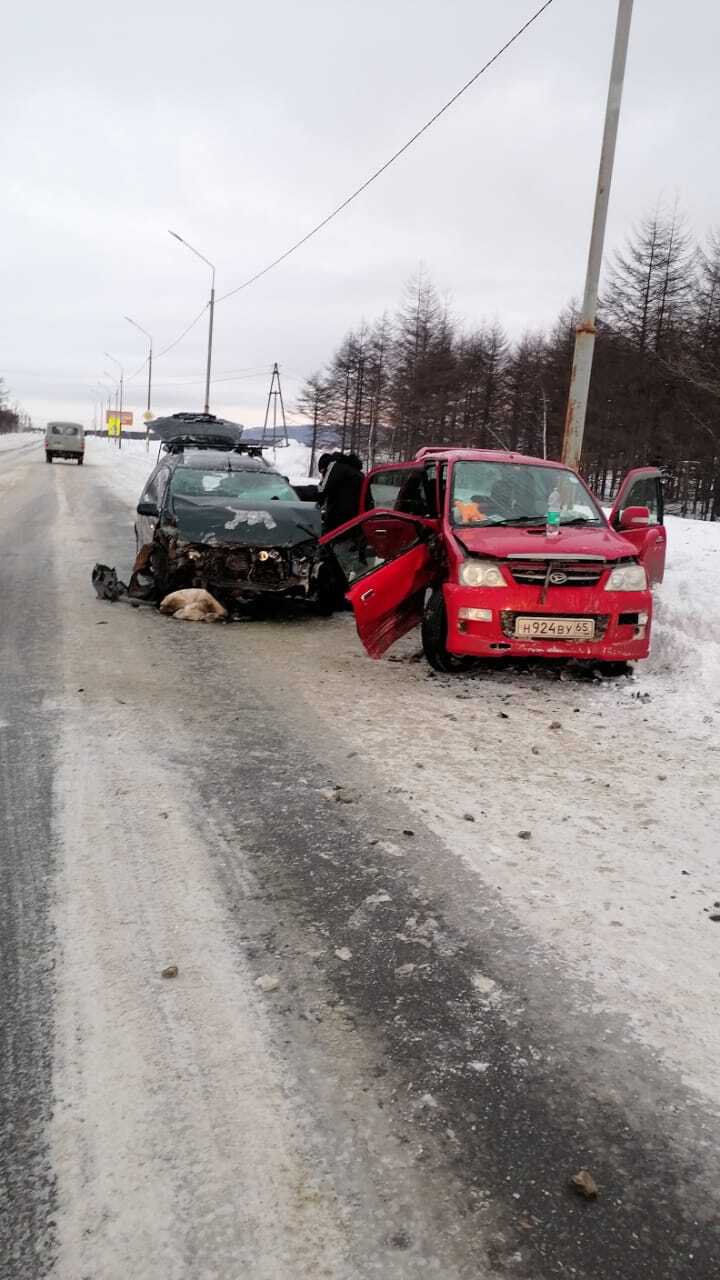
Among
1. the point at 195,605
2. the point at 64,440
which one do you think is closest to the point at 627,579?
the point at 195,605

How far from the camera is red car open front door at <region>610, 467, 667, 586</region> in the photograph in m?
7.01

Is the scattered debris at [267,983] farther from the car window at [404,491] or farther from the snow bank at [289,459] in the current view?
the snow bank at [289,459]

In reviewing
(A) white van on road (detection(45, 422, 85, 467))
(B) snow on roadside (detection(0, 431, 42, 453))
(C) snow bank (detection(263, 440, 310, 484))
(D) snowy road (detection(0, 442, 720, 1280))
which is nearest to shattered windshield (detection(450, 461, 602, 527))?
(D) snowy road (detection(0, 442, 720, 1280))

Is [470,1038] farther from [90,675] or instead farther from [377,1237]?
[90,675]

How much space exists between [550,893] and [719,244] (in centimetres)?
4423

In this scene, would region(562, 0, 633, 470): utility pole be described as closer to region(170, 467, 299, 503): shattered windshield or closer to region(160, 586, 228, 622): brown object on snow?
region(170, 467, 299, 503): shattered windshield

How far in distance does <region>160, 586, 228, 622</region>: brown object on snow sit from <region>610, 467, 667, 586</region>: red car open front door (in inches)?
147

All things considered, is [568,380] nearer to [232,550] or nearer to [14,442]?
[232,550]

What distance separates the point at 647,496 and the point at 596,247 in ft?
14.4

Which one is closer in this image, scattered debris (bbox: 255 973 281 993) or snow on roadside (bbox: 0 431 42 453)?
scattered debris (bbox: 255 973 281 993)

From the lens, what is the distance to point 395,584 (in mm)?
6402

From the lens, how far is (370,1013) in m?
2.36

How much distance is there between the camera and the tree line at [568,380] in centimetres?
3491

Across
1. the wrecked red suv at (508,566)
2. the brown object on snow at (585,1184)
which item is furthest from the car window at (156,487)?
the brown object on snow at (585,1184)
